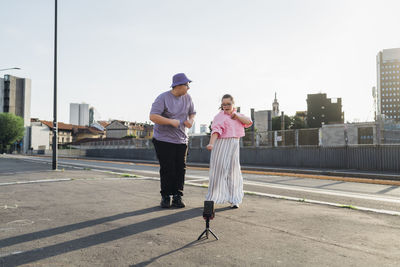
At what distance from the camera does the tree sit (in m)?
80.0

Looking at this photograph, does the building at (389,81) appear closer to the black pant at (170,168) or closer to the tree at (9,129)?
the tree at (9,129)

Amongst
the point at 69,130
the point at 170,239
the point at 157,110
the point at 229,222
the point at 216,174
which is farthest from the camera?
the point at 69,130

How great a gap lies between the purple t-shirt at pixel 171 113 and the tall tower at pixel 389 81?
190m

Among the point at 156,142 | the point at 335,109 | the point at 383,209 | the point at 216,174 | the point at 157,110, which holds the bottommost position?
the point at 383,209

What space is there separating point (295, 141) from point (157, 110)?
15.7 m

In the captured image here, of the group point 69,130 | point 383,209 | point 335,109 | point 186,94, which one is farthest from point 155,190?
point 69,130

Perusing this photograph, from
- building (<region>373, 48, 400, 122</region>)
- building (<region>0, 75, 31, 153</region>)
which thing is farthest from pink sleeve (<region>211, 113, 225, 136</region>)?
building (<region>373, 48, 400, 122</region>)

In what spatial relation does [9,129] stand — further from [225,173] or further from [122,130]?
[225,173]

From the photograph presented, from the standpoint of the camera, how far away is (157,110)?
453cm

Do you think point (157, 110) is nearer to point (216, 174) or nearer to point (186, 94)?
point (186, 94)

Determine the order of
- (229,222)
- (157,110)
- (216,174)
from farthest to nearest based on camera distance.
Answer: (157,110)
(216,174)
(229,222)

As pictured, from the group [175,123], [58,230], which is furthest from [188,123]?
[58,230]

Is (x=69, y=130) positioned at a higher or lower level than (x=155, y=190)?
higher

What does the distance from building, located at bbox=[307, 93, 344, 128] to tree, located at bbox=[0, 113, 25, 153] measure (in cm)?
7479
